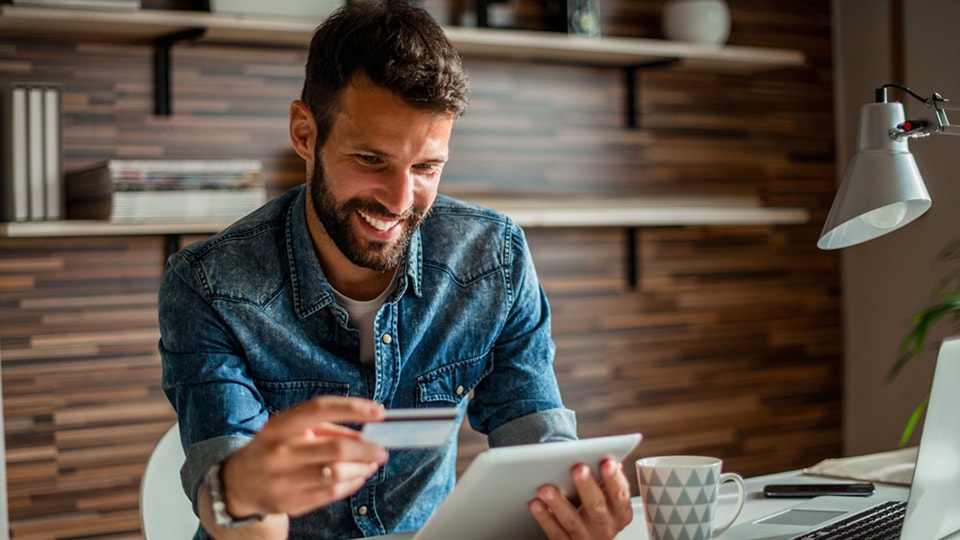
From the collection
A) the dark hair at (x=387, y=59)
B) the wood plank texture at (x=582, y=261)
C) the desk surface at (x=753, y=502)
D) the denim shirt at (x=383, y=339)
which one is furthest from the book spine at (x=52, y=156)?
the desk surface at (x=753, y=502)

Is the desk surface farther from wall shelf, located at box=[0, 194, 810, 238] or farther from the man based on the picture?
wall shelf, located at box=[0, 194, 810, 238]

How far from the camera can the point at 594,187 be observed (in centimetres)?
339

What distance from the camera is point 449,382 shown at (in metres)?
1.74

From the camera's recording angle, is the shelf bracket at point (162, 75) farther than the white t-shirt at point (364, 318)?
Yes

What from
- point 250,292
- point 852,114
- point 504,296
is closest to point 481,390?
point 504,296

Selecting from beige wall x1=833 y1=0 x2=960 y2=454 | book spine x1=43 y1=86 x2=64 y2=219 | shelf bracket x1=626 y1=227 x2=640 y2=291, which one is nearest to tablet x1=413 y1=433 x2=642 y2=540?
book spine x1=43 y1=86 x2=64 y2=219

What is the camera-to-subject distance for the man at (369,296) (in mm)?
1527

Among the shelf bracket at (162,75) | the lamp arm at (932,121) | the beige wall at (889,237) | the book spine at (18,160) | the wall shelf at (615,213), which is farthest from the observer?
the beige wall at (889,237)

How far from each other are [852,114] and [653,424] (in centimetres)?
122

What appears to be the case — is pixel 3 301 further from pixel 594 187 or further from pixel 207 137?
pixel 594 187

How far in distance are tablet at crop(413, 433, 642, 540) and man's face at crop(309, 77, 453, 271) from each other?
48 centimetres

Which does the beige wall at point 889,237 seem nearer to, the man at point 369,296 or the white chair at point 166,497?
the man at point 369,296

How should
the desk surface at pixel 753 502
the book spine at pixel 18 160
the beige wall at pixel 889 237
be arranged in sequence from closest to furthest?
the desk surface at pixel 753 502 < the book spine at pixel 18 160 < the beige wall at pixel 889 237

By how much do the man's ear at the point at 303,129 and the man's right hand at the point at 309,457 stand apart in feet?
2.11
